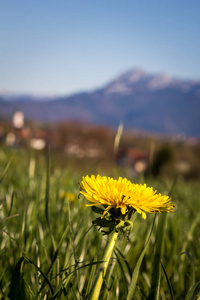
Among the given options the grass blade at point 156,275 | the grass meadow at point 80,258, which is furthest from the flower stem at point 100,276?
the grass blade at point 156,275

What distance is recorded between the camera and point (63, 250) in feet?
3.77

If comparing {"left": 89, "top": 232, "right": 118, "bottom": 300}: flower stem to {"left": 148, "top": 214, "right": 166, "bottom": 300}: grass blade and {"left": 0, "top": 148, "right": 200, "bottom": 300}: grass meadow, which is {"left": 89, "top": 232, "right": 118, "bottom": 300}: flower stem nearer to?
{"left": 0, "top": 148, "right": 200, "bottom": 300}: grass meadow

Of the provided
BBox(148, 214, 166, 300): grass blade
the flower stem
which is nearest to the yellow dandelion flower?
the flower stem

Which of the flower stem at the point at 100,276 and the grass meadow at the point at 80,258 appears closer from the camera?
the flower stem at the point at 100,276

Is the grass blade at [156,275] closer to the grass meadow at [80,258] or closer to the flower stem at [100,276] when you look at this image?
the grass meadow at [80,258]

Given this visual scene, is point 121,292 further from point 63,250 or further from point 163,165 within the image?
point 163,165

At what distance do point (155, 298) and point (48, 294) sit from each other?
0.83ft

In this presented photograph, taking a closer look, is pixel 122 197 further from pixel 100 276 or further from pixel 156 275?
pixel 156 275

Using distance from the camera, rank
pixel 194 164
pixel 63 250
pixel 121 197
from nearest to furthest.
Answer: pixel 121 197 → pixel 63 250 → pixel 194 164

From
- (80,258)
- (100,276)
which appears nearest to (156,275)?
(100,276)

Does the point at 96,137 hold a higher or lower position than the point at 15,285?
higher

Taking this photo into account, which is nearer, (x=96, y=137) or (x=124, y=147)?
(x=96, y=137)

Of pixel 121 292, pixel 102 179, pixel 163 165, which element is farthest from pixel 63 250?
pixel 163 165

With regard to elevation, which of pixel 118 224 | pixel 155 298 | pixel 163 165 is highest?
pixel 163 165
